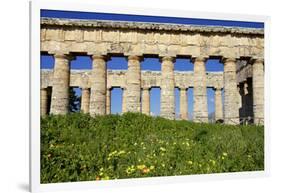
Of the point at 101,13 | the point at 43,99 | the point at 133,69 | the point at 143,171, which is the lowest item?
the point at 143,171

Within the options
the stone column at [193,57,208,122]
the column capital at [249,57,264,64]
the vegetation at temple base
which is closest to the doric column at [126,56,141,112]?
the vegetation at temple base

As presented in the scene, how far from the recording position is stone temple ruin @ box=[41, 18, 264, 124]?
940 cm

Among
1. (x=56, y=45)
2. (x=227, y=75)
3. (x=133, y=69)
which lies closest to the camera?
(x=56, y=45)

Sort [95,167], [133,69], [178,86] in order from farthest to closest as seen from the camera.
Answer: [178,86] → [133,69] → [95,167]

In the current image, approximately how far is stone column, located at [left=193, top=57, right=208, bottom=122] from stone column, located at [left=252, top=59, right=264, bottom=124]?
1.23 m

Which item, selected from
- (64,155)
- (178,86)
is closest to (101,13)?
(64,155)

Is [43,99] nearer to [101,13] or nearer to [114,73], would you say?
[101,13]

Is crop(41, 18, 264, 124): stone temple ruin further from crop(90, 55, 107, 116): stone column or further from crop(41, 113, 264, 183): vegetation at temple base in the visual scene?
crop(41, 113, 264, 183): vegetation at temple base

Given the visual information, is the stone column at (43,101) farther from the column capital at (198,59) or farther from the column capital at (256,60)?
the column capital at (256,60)

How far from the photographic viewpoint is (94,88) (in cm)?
1143

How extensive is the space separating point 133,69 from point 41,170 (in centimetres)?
399

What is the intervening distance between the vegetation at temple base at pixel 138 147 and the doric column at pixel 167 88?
55 centimetres

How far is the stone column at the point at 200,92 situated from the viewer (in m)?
11.0

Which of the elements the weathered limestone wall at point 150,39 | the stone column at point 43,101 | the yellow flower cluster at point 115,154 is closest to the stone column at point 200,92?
the weathered limestone wall at point 150,39
